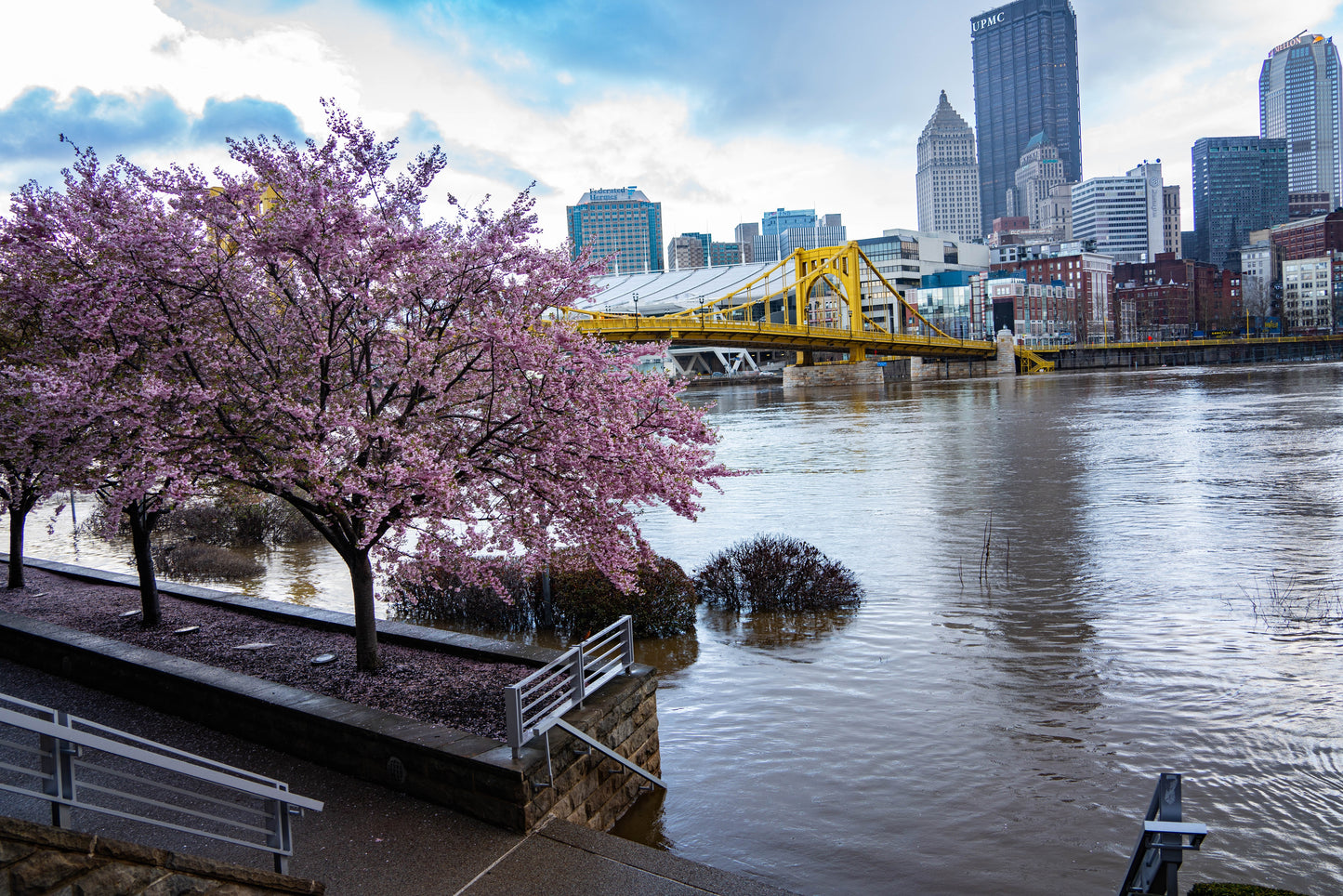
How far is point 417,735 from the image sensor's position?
6609 mm

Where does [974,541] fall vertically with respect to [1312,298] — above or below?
below

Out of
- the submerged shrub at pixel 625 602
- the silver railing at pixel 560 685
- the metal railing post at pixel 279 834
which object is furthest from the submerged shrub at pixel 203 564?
the metal railing post at pixel 279 834

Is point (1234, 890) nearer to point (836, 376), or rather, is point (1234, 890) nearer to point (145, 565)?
point (145, 565)

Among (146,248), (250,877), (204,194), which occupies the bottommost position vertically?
(250,877)

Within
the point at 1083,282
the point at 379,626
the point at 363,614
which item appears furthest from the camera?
the point at 1083,282

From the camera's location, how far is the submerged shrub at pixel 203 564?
59.0ft

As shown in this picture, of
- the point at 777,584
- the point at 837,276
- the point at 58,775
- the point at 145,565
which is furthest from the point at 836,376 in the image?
the point at 58,775

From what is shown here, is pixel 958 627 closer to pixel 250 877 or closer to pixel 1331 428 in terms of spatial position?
pixel 250 877

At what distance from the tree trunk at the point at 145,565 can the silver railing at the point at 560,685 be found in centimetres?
543

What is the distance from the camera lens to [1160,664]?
36.6 feet

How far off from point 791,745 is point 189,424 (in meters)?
6.30

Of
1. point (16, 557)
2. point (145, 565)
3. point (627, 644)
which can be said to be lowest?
point (627, 644)

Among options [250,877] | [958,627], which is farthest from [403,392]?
[958,627]

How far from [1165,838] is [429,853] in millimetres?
4173
